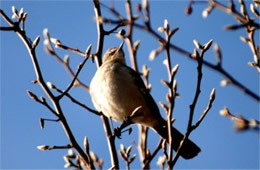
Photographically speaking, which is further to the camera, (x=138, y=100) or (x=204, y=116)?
(x=138, y=100)

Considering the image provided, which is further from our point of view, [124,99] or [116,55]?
[116,55]

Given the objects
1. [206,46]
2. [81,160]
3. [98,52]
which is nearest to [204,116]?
[206,46]

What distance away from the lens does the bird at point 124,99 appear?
5.37 m

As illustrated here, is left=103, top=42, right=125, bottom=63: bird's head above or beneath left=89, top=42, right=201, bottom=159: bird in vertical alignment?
above

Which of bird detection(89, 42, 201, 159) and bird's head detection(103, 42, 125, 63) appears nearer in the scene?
bird detection(89, 42, 201, 159)

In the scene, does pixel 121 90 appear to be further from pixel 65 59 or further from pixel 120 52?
pixel 120 52

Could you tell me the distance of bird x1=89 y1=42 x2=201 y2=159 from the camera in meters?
5.37

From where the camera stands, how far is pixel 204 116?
343 cm

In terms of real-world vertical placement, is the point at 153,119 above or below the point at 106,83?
below

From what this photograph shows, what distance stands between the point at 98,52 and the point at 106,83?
3.81ft

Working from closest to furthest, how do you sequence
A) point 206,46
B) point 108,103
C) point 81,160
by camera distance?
1. point 206,46
2. point 81,160
3. point 108,103

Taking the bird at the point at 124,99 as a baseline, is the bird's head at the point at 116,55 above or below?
above

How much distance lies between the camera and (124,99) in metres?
5.38

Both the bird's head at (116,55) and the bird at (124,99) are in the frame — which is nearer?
the bird at (124,99)
